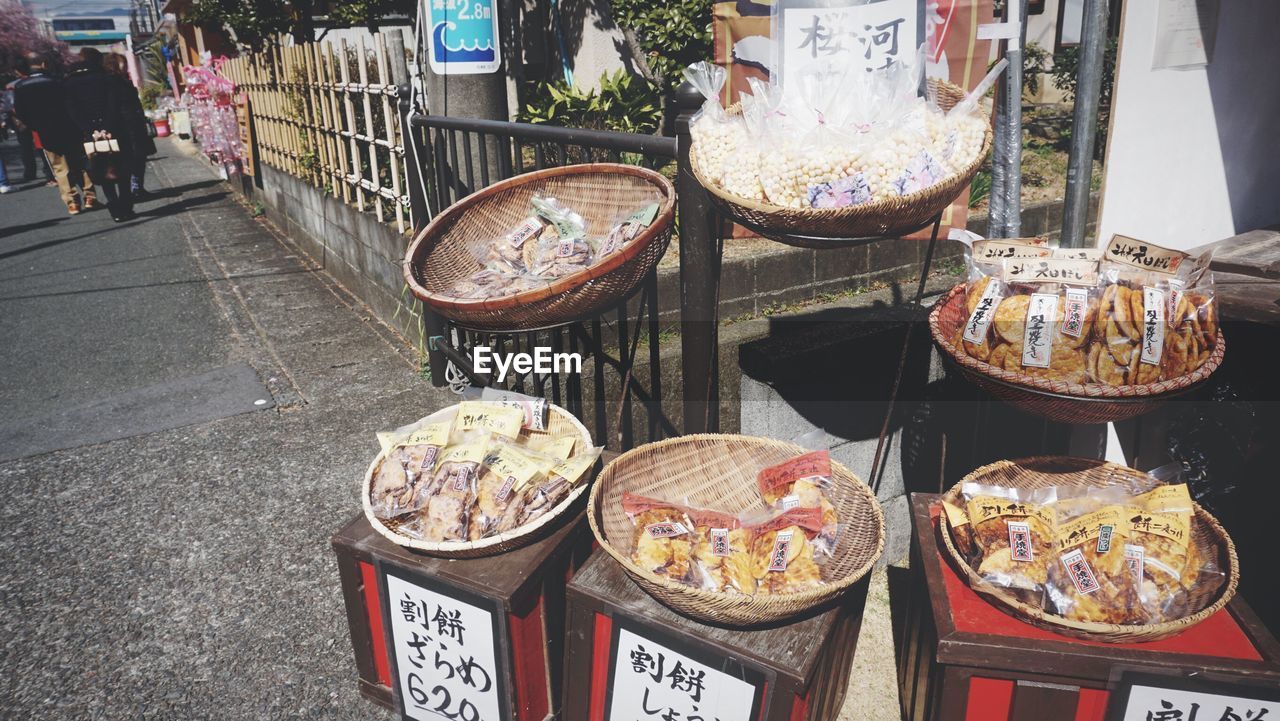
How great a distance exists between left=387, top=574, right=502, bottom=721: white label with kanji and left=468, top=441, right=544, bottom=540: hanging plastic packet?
0.22m

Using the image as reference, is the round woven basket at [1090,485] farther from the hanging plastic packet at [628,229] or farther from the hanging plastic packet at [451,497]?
the hanging plastic packet at [451,497]

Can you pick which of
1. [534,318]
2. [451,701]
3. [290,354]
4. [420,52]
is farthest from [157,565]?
[420,52]

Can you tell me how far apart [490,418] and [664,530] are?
716mm

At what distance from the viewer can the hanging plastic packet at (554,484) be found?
216cm

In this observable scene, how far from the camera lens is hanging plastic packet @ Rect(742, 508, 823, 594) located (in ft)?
6.38

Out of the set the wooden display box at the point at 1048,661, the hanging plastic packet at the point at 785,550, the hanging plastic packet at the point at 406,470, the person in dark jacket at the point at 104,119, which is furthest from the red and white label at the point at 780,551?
the person in dark jacket at the point at 104,119

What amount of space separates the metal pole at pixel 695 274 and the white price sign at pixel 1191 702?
54.6 inches

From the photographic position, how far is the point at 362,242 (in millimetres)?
6203

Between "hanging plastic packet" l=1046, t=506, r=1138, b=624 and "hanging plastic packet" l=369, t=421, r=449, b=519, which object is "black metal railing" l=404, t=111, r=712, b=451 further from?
"hanging plastic packet" l=1046, t=506, r=1138, b=624

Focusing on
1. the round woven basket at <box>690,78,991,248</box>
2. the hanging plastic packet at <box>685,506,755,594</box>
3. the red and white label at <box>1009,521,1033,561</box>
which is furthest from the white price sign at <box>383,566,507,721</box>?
the red and white label at <box>1009,521,1033,561</box>

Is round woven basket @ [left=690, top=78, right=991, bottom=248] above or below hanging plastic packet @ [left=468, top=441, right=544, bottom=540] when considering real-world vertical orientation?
Answer: above

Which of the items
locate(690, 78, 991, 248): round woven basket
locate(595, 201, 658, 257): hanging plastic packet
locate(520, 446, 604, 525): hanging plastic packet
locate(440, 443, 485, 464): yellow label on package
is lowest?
locate(520, 446, 604, 525): hanging plastic packet

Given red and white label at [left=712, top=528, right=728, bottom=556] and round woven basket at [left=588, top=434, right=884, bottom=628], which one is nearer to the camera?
round woven basket at [left=588, top=434, right=884, bottom=628]

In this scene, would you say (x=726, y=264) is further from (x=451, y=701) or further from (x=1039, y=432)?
(x=451, y=701)
